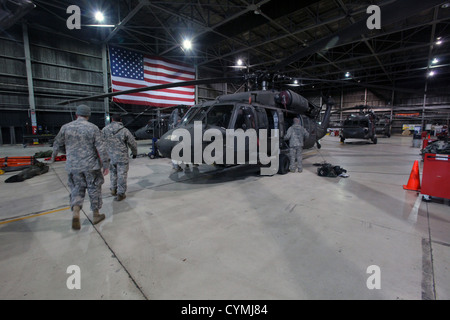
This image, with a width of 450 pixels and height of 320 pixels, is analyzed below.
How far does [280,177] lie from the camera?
5738 mm

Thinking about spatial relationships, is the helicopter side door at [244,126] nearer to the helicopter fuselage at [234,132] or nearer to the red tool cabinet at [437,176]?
the helicopter fuselage at [234,132]

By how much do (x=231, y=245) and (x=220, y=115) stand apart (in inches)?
155

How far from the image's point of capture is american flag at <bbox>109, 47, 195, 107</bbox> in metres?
16.7

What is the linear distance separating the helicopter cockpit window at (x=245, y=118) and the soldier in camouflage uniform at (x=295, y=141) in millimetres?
1460

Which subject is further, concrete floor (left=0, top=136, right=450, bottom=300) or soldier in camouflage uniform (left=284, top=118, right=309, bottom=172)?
soldier in camouflage uniform (left=284, top=118, right=309, bottom=172)

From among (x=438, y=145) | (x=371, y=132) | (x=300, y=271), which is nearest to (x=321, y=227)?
(x=300, y=271)

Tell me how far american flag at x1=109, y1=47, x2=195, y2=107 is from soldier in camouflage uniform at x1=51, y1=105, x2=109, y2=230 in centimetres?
1514

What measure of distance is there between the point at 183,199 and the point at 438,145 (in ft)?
27.4

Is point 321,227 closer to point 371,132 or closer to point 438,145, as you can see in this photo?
point 438,145

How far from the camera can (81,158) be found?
9.43ft

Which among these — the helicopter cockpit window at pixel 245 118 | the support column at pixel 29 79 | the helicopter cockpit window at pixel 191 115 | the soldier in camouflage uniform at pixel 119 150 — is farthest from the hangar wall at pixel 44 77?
the helicopter cockpit window at pixel 245 118

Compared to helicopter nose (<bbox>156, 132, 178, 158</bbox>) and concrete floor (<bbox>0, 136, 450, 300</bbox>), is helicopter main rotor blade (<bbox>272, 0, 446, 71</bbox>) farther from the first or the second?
helicopter nose (<bbox>156, 132, 178, 158</bbox>)

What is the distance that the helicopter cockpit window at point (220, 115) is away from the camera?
5.38 metres

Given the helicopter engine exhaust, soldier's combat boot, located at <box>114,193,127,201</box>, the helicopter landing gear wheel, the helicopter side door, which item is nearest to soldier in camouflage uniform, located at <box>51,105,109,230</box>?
soldier's combat boot, located at <box>114,193,127,201</box>
